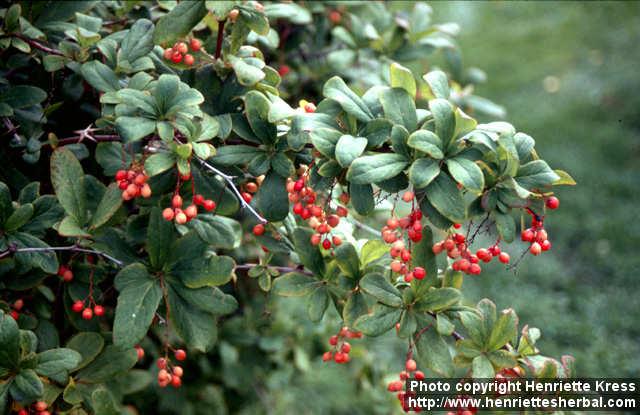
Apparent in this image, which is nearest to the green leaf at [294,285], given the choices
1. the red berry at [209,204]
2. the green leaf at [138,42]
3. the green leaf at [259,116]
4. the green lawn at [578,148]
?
the red berry at [209,204]

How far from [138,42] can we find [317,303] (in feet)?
2.89

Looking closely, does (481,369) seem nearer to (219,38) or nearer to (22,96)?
(219,38)

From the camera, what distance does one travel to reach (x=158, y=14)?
209cm

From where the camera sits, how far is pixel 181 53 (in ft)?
5.30

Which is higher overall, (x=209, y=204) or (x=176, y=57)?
(x=176, y=57)

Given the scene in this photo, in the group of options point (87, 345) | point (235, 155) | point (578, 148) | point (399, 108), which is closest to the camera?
point (399, 108)

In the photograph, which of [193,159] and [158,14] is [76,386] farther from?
[158,14]

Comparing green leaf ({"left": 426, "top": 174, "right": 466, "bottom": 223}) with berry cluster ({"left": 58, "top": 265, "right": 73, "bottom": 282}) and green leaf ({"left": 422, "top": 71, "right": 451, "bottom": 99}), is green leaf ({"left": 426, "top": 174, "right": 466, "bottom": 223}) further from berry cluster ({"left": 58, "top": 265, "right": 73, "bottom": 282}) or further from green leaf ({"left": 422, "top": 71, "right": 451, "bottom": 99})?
berry cluster ({"left": 58, "top": 265, "right": 73, "bottom": 282})

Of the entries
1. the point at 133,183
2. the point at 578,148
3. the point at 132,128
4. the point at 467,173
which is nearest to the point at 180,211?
the point at 133,183

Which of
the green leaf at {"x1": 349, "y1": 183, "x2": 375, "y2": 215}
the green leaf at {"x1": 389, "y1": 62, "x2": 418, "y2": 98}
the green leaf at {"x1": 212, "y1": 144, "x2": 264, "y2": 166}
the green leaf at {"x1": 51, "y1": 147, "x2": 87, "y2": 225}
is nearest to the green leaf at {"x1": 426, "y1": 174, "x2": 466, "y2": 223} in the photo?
the green leaf at {"x1": 349, "y1": 183, "x2": 375, "y2": 215}

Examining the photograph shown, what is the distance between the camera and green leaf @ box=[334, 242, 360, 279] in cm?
159

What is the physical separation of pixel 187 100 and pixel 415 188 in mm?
586

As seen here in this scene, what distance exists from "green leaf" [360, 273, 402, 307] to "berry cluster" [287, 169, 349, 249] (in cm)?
15

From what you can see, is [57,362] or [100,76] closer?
[57,362]
